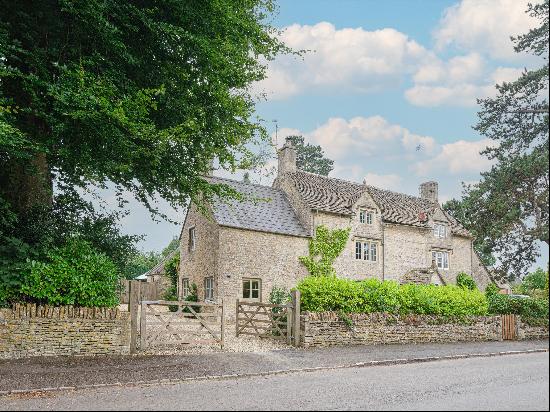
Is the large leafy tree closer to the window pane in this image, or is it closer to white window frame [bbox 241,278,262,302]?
white window frame [bbox 241,278,262,302]

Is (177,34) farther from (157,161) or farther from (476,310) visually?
(476,310)

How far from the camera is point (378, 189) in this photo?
140 feet

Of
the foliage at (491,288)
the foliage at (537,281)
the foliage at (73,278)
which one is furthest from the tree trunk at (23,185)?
the foliage at (491,288)

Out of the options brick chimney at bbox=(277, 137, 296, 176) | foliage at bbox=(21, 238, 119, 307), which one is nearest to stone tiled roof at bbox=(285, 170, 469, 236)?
brick chimney at bbox=(277, 137, 296, 176)

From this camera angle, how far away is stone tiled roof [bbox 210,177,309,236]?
30.9m

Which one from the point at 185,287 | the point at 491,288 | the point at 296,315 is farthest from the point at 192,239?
the point at 491,288

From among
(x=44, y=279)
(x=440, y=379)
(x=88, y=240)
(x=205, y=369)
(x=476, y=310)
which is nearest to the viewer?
(x=440, y=379)

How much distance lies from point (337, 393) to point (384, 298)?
11.4 m

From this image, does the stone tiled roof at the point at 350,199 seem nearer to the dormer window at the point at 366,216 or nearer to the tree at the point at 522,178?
the dormer window at the point at 366,216

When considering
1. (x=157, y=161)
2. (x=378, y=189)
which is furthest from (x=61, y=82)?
(x=378, y=189)

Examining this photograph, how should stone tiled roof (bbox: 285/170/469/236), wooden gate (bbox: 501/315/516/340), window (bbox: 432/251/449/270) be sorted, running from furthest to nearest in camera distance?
window (bbox: 432/251/449/270), stone tiled roof (bbox: 285/170/469/236), wooden gate (bbox: 501/315/516/340)

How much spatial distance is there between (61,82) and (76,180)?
4583mm

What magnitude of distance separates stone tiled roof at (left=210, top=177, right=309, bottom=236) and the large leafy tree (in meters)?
12.6

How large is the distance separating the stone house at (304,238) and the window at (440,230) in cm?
8
